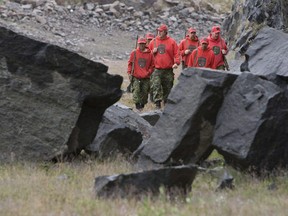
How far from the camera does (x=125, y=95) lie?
75.5 feet

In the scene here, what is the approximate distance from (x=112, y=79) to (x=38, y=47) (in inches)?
47.5

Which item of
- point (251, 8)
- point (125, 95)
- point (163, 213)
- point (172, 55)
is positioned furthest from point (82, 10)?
point (163, 213)

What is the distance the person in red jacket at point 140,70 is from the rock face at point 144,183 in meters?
10.1

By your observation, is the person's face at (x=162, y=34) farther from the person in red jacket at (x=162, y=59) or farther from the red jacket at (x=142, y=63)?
the red jacket at (x=142, y=63)

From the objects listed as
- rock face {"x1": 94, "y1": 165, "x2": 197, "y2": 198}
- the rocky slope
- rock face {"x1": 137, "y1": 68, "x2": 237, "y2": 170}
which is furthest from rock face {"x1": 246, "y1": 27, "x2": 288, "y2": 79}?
the rocky slope

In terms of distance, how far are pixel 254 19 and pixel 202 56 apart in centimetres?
1119

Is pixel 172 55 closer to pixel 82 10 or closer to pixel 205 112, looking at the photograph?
pixel 205 112

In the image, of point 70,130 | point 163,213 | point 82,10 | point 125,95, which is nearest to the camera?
point 163,213

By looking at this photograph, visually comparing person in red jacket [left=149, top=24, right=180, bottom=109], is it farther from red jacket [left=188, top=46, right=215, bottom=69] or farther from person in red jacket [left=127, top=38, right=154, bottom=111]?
red jacket [left=188, top=46, right=215, bottom=69]

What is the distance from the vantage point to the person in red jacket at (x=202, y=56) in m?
17.2

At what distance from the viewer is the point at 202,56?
17250mm

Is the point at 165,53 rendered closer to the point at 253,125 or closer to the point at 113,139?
the point at 113,139

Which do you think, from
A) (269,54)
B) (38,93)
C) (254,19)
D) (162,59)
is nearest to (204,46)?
(162,59)

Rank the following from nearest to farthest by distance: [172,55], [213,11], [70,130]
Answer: [70,130], [172,55], [213,11]
